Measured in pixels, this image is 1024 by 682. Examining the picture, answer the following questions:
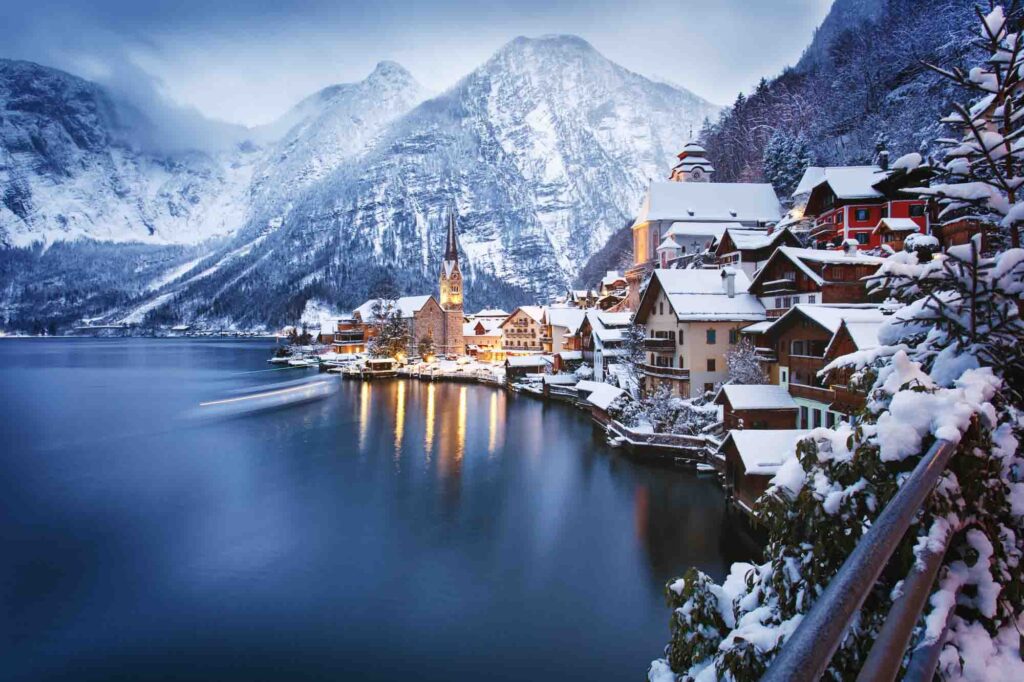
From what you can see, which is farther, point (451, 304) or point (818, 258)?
point (451, 304)

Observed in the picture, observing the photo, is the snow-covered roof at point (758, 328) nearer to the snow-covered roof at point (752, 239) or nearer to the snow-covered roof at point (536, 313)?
the snow-covered roof at point (752, 239)

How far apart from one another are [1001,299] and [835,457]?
109 centimetres

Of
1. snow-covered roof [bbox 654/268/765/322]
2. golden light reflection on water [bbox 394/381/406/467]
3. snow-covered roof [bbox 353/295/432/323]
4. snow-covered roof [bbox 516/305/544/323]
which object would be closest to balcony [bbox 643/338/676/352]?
snow-covered roof [bbox 654/268/765/322]

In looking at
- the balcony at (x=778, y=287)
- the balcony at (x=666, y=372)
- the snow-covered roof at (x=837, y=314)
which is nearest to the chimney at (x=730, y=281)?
the balcony at (x=778, y=287)

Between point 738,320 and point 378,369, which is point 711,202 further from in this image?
point 378,369

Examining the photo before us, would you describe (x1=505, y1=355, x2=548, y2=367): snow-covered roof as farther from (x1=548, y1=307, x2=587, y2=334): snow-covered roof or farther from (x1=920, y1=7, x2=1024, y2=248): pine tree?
(x1=920, y1=7, x2=1024, y2=248): pine tree

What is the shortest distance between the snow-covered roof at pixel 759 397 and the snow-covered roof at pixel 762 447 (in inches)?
143

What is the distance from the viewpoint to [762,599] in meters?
3.62

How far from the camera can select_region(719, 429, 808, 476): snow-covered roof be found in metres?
18.4

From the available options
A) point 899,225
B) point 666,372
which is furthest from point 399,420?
point 899,225

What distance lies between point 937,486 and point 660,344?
31.4 metres

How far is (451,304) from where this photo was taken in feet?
326

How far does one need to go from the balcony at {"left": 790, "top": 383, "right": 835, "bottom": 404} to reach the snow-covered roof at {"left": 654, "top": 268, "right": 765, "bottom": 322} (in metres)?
7.73

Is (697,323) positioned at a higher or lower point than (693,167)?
lower
